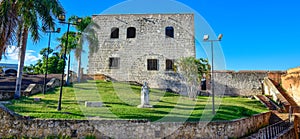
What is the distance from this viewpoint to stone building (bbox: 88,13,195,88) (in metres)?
20.0

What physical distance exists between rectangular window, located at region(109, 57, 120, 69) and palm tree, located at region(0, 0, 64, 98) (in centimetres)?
907

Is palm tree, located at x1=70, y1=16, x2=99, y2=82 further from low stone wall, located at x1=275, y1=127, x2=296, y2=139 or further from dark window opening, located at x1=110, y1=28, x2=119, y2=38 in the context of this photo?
low stone wall, located at x1=275, y1=127, x2=296, y2=139

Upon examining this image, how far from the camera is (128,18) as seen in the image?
69.0ft

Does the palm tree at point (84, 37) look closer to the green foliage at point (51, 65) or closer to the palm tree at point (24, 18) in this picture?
the palm tree at point (24, 18)

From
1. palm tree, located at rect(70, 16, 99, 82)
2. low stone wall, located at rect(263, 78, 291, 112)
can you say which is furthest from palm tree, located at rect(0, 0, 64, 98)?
low stone wall, located at rect(263, 78, 291, 112)

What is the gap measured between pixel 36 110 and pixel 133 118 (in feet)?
12.6

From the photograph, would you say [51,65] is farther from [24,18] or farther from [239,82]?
[239,82]

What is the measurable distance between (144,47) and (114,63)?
3.06 m

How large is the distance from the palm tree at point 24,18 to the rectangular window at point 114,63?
9069 millimetres

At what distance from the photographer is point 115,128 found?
796cm

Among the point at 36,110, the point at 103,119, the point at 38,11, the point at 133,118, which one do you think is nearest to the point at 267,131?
the point at 133,118

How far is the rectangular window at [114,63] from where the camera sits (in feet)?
66.9

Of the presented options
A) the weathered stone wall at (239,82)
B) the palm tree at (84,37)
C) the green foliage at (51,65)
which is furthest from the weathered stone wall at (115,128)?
the green foliage at (51,65)

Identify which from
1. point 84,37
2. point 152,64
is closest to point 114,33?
point 84,37
